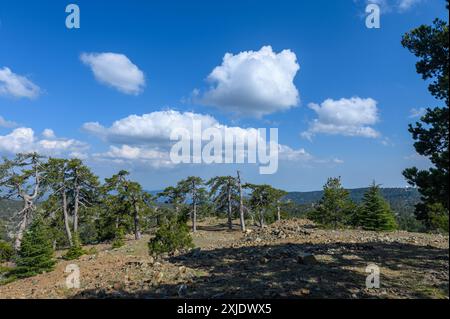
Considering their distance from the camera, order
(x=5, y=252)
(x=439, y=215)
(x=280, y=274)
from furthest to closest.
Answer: (x=5, y=252) < (x=280, y=274) < (x=439, y=215)

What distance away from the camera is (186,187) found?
4716 centimetres

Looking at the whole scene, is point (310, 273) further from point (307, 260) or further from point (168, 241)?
point (168, 241)

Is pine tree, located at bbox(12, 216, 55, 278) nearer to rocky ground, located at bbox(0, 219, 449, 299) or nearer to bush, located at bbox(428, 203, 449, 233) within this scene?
rocky ground, located at bbox(0, 219, 449, 299)

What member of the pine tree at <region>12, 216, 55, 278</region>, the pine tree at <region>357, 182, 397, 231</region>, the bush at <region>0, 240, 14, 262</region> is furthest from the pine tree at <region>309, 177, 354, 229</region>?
the bush at <region>0, 240, 14, 262</region>

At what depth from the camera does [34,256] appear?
2044 cm

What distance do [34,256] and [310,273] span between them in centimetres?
1849

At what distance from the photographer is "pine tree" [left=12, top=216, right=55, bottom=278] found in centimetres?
2019

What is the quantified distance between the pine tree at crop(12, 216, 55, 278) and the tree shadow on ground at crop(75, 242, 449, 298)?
1057 cm

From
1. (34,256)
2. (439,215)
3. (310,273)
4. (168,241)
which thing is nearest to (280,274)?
(310,273)

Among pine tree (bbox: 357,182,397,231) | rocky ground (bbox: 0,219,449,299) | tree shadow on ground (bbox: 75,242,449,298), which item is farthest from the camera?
pine tree (bbox: 357,182,397,231)

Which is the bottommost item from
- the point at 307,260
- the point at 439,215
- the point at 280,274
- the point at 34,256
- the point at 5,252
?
the point at 5,252

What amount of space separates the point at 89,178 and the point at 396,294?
3656 cm

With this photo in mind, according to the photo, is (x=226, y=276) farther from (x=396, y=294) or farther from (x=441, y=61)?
(x=441, y=61)

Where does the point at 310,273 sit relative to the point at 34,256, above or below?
above
